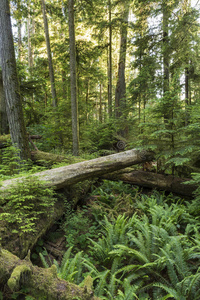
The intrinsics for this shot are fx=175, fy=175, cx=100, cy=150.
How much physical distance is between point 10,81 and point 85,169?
4.18 metres

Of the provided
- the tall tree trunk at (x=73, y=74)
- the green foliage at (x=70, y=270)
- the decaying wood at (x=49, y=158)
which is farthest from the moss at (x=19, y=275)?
the tall tree trunk at (x=73, y=74)

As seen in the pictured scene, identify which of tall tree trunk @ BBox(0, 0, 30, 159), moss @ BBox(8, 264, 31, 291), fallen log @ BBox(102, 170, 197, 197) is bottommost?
fallen log @ BBox(102, 170, 197, 197)

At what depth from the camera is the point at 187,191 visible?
19.6 ft

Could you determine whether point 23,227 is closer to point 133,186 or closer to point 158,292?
point 158,292

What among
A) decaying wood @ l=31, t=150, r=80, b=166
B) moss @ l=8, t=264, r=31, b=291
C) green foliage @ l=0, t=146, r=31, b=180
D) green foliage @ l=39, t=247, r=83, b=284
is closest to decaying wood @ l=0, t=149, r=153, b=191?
green foliage @ l=0, t=146, r=31, b=180

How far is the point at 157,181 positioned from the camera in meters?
6.38

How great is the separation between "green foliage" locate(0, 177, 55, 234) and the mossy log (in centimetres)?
74

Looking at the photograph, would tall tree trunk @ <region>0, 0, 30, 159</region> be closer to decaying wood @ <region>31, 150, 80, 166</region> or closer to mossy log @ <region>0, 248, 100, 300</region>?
decaying wood @ <region>31, 150, 80, 166</region>

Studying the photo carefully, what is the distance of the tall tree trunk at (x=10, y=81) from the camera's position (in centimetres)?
604

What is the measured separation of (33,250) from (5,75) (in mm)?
5771

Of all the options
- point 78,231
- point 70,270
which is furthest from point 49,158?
point 70,270

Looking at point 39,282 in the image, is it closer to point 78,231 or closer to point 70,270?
point 70,270

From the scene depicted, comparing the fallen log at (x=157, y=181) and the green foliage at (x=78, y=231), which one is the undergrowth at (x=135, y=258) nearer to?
the green foliage at (x=78, y=231)

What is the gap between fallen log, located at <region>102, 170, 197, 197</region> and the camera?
601 cm
